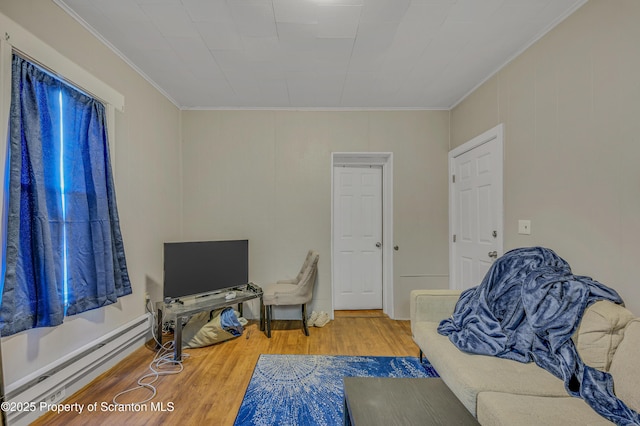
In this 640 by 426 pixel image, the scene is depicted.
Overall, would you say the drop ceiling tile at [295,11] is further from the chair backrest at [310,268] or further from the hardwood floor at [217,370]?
the hardwood floor at [217,370]

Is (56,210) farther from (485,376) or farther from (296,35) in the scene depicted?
(485,376)

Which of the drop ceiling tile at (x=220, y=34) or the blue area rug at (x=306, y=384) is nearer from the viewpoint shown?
the blue area rug at (x=306, y=384)

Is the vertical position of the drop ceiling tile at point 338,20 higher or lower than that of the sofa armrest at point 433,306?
higher

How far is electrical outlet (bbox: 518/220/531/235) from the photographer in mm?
2273

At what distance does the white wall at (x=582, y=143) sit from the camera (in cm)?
156

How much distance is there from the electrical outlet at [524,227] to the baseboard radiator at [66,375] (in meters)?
3.31

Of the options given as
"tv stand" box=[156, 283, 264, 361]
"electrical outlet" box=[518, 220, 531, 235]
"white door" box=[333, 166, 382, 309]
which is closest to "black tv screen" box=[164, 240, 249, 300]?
"tv stand" box=[156, 283, 264, 361]

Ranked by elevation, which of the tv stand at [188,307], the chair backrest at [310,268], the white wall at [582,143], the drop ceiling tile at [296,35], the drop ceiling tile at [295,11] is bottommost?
the tv stand at [188,307]

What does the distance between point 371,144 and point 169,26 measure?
92.0 inches

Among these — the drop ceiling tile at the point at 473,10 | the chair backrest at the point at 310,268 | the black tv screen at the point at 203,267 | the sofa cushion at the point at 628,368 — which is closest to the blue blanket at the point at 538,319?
the sofa cushion at the point at 628,368

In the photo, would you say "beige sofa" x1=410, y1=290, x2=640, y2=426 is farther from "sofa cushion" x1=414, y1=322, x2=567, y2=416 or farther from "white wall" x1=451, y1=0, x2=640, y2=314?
"white wall" x1=451, y1=0, x2=640, y2=314

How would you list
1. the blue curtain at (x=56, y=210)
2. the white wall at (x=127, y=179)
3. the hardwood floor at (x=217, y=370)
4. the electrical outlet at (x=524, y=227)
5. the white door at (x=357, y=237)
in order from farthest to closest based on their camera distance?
1. the white door at (x=357, y=237)
2. the electrical outlet at (x=524, y=227)
3. the hardwood floor at (x=217, y=370)
4. the white wall at (x=127, y=179)
5. the blue curtain at (x=56, y=210)

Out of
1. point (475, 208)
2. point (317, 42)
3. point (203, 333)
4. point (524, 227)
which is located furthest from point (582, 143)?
point (203, 333)

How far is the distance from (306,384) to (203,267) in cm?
149
